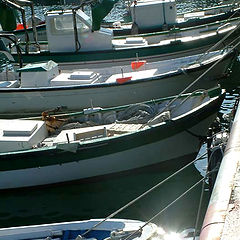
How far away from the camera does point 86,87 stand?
50.1 ft

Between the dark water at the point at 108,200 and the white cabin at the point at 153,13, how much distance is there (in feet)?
33.8

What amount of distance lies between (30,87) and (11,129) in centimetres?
397

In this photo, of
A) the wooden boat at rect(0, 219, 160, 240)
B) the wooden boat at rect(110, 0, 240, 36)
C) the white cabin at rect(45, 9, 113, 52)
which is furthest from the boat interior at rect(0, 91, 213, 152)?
the wooden boat at rect(110, 0, 240, 36)

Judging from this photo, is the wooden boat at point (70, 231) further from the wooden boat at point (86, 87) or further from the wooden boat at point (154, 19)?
the wooden boat at point (154, 19)

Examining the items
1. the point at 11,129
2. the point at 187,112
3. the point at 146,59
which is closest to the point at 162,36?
the point at 146,59

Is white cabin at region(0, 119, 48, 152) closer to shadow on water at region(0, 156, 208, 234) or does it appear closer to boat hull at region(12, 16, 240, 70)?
shadow on water at region(0, 156, 208, 234)

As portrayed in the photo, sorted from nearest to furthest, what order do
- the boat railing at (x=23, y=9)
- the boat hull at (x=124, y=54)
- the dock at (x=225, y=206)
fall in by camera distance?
1. the dock at (x=225, y=206)
2. the boat railing at (x=23, y=9)
3. the boat hull at (x=124, y=54)

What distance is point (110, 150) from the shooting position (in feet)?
38.3

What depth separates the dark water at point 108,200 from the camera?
35.7 feet

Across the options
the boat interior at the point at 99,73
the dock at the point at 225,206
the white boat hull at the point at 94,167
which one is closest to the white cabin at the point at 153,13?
Answer: the boat interior at the point at 99,73

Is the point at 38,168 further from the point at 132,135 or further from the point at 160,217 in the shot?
the point at 160,217

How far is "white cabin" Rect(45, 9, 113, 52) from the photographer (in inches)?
688

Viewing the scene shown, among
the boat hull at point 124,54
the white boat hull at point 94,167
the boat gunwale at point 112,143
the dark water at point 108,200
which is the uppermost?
Result: the boat hull at point 124,54

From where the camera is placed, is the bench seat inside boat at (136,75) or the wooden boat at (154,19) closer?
the bench seat inside boat at (136,75)
